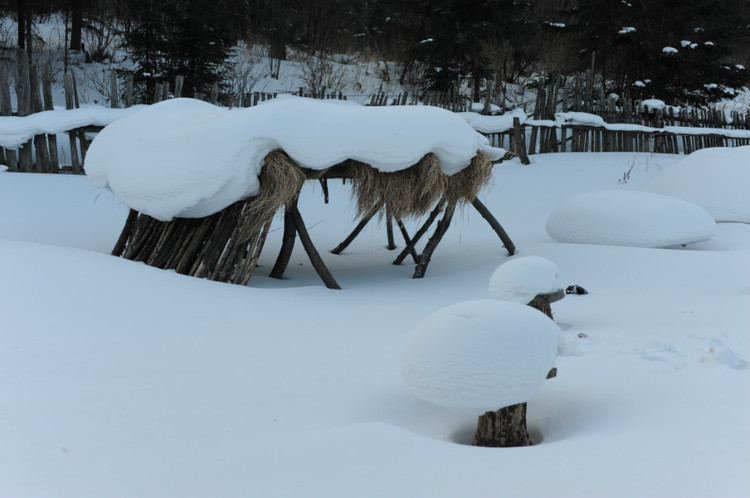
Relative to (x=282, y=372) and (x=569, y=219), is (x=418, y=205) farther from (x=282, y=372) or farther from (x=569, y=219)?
(x=282, y=372)

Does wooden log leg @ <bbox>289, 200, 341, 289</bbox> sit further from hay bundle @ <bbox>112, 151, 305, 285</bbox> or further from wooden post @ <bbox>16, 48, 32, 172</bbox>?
wooden post @ <bbox>16, 48, 32, 172</bbox>

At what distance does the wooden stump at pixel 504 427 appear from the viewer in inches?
127

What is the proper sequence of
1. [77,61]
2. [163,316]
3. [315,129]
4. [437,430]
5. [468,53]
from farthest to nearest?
[77,61] < [468,53] < [315,129] < [163,316] < [437,430]

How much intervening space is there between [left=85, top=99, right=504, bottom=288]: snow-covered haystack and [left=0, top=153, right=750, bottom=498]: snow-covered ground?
25.5 inches

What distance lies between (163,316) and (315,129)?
2262 millimetres

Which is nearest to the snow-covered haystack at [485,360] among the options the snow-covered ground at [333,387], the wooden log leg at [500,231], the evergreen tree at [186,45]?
the snow-covered ground at [333,387]

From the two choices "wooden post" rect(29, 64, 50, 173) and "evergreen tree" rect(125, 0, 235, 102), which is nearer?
"wooden post" rect(29, 64, 50, 173)

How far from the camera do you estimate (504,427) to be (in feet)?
10.6

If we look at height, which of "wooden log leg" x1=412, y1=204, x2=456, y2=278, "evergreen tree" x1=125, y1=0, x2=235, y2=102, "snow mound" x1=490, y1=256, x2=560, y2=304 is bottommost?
"wooden log leg" x1=412, y1=204, x2=456, y2=278

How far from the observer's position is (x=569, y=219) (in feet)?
28.7

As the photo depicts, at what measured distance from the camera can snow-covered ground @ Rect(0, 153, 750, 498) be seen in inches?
105

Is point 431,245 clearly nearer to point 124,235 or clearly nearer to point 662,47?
point 124,235

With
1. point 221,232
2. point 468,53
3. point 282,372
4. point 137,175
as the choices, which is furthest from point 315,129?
point 468,53

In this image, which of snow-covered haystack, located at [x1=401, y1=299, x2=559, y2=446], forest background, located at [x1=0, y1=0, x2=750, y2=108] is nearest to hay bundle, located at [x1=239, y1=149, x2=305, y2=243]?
snow-covered haystack, located at [x1=401, y1=299, x2=559, y2=446]
